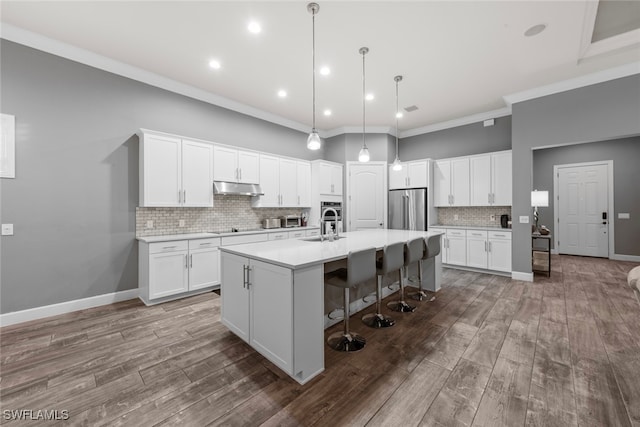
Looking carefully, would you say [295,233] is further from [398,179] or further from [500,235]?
[500,235]

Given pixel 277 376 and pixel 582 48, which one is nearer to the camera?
pixel 277 376

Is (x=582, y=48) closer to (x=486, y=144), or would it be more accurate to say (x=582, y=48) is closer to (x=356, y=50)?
(x=486, y=144)

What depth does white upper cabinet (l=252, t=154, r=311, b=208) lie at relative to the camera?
4934 mm

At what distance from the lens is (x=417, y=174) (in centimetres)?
574

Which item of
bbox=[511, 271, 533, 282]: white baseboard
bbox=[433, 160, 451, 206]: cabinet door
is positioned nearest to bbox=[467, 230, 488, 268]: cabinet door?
bbox=[511, 271, 533, 282]: white baseboard

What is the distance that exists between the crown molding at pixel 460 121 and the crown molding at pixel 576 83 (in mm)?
545

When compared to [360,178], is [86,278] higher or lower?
lower

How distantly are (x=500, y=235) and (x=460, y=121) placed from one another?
2638 millimetres

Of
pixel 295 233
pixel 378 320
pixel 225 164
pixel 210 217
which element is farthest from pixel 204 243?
pixel 378 320

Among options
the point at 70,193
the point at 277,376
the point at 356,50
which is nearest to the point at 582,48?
the point at 356,50

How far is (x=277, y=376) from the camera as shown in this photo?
197cm

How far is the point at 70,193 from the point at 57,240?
0.59m

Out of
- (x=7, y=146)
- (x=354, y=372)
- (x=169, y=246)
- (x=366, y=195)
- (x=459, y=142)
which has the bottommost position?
(x=354, y=372)

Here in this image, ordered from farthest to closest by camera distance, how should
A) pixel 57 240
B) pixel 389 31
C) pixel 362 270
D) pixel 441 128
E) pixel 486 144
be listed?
pixel 441 128 < pixel 486 144 < pixel 57 240 < pixel 389 31 < pixel 362 270
